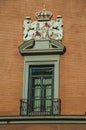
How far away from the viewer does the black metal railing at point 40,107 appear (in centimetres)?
2053

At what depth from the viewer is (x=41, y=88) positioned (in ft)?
69.4

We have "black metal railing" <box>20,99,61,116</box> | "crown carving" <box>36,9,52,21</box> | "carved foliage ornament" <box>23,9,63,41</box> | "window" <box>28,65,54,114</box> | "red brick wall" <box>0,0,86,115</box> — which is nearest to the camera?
"black metal railing" <box>20,99,61,116</box>

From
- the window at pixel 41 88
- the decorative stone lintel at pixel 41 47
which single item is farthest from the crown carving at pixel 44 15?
the window at pixel 41 88

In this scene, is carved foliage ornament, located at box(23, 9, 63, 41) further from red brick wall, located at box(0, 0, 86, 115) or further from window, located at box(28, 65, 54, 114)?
window, located at box(28, 65, 54, 114)

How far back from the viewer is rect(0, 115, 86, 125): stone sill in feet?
65.9

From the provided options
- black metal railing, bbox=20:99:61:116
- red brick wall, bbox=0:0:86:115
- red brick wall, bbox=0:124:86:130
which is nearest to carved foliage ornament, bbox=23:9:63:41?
red brick wall, bbox=0:0:86:115

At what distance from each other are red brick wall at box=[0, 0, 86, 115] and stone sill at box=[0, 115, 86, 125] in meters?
0.34

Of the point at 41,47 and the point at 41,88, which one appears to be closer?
the point at 41,88

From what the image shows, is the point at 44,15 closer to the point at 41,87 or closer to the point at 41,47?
the point at 41,47

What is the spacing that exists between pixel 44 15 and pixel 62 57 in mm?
1942

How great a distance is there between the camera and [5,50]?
71.0 ft

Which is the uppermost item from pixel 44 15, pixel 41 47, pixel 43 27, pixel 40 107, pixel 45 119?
pixel 44 15

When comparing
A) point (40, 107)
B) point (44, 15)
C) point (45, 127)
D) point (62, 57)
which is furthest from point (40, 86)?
point (44, 15)

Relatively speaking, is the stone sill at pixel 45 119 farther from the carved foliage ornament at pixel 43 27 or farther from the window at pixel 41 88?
the carved foliage ornament at pixel 43 27
